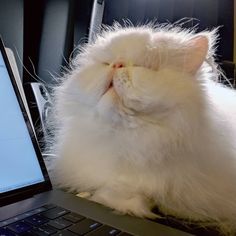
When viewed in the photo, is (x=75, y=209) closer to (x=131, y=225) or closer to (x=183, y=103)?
(x=131, y=225)

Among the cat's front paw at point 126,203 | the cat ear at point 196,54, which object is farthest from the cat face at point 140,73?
the cat's front paw at point 126,203

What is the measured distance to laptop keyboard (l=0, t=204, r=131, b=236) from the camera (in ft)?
1.24

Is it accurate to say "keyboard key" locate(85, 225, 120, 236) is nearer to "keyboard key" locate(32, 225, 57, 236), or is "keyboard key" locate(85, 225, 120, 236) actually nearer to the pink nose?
"keyboard key" locate(32, 225, 57, 236)

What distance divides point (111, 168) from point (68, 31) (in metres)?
0.57

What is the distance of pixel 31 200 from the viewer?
0.48 meters

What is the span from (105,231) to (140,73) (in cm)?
22

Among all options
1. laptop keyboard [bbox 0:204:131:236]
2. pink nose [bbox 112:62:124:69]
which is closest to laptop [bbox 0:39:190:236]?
laptop keyboard [bbox 0:204:131:236]

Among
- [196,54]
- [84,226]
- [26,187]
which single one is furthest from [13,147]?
[196,54]

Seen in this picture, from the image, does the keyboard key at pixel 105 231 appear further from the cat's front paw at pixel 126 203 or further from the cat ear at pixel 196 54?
the cat ear at pixel 196 54

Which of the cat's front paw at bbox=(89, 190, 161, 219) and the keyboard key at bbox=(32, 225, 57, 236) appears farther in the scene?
the cat's front paw at bbox=(89, 190, 161, 219)

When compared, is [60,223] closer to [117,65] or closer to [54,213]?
[54,213]

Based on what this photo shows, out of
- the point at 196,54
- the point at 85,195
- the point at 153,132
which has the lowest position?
the point at 85,195

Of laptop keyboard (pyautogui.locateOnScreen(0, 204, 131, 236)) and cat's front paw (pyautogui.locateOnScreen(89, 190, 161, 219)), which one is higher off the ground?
laptop keyboard (pyautogui.locateOnScreen(0, 204, 131, 236))

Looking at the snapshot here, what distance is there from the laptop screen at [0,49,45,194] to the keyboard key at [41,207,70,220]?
0.07 metres
